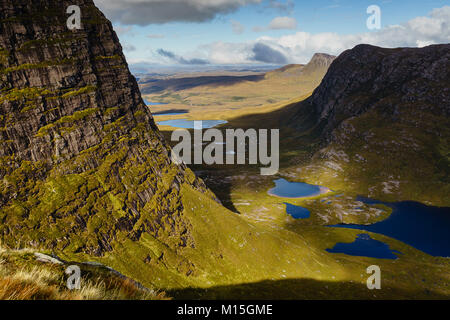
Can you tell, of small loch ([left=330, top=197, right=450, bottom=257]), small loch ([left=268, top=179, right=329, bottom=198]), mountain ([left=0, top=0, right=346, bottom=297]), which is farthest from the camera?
small loch ([left=268, top=179, right=329, bottom=198])

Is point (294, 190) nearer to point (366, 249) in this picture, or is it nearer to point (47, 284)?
point (366, 249)

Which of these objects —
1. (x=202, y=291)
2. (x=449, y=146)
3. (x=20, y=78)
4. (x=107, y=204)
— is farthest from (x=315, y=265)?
(x=449, y=146)

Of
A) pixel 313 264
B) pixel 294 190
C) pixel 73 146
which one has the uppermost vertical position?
pixel 73 146

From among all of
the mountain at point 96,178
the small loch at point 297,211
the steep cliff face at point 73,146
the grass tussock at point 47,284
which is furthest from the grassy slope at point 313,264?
the grass tussock at point 47,284

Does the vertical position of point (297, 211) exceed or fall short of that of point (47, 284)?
it falls short

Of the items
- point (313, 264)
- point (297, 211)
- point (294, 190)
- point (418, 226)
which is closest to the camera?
point (313, 264)

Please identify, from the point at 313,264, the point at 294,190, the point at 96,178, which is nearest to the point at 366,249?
the point at 313,264

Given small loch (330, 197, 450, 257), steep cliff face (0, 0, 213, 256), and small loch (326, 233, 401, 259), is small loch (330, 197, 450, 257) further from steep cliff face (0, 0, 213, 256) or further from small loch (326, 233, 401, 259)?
steep cliff face (0, 0, 213, 256)

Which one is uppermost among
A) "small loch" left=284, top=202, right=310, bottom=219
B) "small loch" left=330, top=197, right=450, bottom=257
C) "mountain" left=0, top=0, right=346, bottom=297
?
"mountain" left=0, top=0, right=346, bottom=297

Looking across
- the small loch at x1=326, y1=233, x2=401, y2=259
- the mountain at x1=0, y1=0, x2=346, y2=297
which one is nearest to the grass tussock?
the mountain at x1=0, y1=0, x2=346, y2=297
